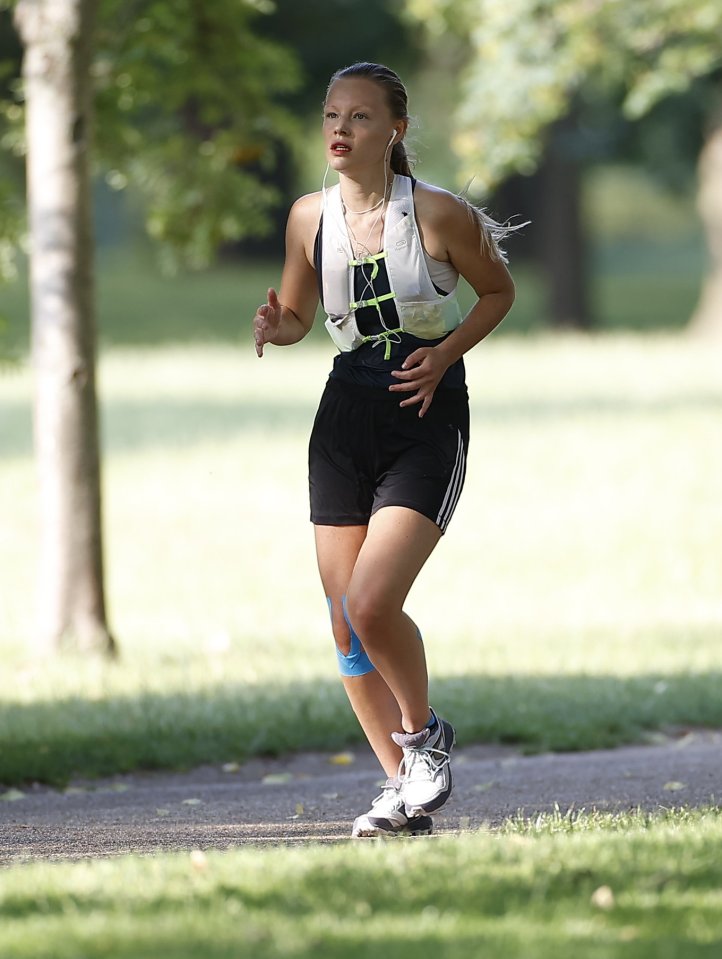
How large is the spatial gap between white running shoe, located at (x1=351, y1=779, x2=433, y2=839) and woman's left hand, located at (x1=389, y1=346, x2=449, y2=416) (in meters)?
1.14

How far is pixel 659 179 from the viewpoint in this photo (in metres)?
43.3

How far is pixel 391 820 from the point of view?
4.93m

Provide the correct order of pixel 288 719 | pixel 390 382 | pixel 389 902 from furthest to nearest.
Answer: pixel 288 719
pixel 390 382
pixel 389 902

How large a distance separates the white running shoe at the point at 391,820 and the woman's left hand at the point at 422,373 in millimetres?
1137

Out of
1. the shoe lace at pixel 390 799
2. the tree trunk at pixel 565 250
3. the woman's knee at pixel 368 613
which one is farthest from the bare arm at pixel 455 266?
the tree trunk at pixel 565 250

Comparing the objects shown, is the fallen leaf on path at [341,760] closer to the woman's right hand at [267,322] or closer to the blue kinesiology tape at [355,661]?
the blue kinesiology tape at [355,661]

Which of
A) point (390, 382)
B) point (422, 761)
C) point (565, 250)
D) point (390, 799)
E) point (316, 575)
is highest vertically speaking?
point (565, 250)

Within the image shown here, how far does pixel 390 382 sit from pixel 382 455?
0.21 m

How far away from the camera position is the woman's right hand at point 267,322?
495cm

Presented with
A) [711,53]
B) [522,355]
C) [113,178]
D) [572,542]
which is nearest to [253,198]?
[113,178]

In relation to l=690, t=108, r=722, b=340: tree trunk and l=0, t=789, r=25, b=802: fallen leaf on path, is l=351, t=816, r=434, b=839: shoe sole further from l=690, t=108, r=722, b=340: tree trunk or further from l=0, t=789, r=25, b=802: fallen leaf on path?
l=690, t=108, r=722, b=340: tree trunk

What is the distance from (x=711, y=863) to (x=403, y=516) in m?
1.29

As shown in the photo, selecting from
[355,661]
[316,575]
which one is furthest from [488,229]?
[316,575]

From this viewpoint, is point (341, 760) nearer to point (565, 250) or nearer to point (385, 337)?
point (385, 337)
